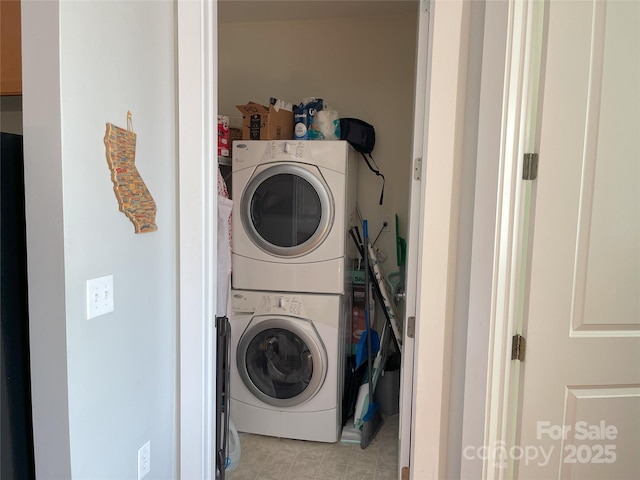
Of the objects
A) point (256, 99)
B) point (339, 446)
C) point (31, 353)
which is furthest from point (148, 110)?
point (339, 446)

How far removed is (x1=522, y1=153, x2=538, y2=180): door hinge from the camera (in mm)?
1258

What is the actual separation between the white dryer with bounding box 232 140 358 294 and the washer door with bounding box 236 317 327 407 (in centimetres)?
23

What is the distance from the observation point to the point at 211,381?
1636 millimetres

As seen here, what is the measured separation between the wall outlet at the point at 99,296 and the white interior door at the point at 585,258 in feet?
4.20

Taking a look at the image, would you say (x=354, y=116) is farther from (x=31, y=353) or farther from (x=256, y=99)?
(x=31, y=353)

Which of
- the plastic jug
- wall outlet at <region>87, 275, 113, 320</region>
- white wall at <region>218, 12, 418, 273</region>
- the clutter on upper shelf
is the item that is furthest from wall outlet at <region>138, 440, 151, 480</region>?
white wall at <region>218, 12, 418, 273</region>

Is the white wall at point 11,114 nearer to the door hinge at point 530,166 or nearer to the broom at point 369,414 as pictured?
the broom at point 369,414

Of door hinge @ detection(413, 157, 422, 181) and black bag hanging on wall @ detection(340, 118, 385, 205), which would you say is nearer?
door hinge @ detection(413, 157, 422, 181)

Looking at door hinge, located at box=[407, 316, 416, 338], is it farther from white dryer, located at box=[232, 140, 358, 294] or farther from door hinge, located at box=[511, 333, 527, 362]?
white dryer, located at box=[232, 140, 358, 294]

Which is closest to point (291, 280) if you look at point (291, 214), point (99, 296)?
point (291, 214)

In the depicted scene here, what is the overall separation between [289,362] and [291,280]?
1.59 feet

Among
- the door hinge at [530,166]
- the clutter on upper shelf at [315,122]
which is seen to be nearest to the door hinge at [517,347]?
the door hinge at [530,166]

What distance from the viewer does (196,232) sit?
5.05ft

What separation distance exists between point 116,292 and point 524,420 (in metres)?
1.35
